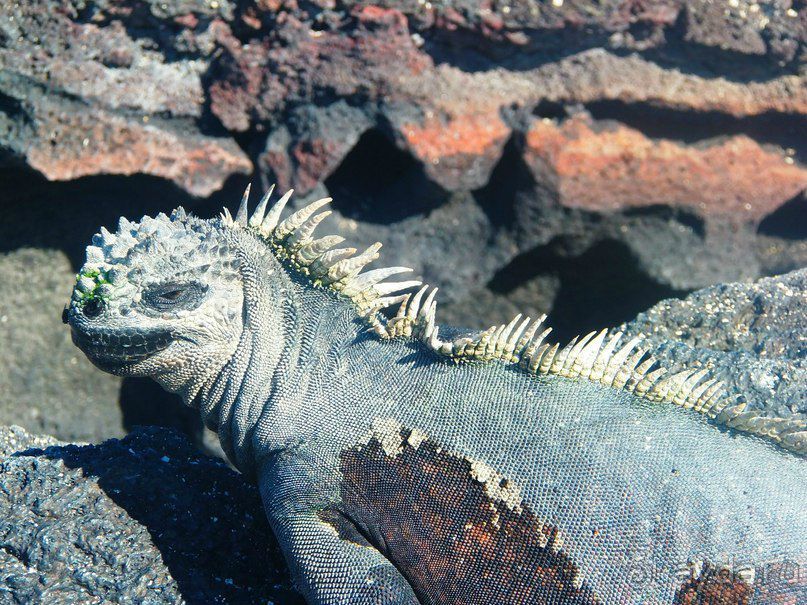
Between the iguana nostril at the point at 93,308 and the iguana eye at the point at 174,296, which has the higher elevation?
the iguana eye at the point at 174,296

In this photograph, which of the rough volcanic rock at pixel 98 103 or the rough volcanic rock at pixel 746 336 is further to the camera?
the rough volcanic rock at pixel 98 103

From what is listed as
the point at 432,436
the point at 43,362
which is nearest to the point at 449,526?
the point at 432,436

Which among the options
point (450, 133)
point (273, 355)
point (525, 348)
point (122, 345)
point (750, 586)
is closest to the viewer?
point (750, 586)

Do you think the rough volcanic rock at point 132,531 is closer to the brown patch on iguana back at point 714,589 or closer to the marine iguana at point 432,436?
the marine iguana at point 432,436

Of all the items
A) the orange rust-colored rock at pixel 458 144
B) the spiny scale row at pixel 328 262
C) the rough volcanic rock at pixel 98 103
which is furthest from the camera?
the orange rust-colored rock at pixel 458 144

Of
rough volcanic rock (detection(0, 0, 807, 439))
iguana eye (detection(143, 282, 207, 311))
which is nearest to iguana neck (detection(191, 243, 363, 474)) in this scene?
iguana eye (detection(143, 282, 207, 311))

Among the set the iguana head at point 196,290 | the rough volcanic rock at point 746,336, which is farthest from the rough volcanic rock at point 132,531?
the rough volcanic rock at point 746,336

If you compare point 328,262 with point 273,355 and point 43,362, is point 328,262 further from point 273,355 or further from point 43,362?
point 43,362

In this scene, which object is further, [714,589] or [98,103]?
[98,103]

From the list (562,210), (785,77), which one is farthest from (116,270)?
(785,77)
